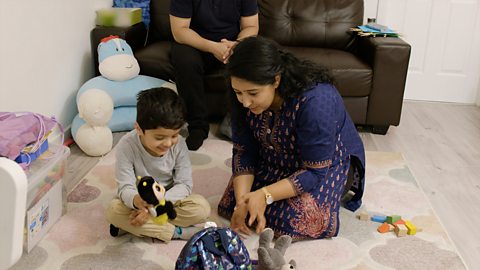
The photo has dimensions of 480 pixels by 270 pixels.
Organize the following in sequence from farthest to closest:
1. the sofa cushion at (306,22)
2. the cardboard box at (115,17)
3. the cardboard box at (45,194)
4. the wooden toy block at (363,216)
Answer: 1. the sofa cushion at (306,22)
2. the cardboard box at (115,17)
3. the wooden toy block at (363,216)
4. the cardboard box at (45,194)

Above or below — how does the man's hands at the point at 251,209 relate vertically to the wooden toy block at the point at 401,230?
above

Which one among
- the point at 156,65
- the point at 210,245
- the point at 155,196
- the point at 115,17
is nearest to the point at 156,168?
the point at 155,196

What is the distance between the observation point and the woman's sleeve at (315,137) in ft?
5.58

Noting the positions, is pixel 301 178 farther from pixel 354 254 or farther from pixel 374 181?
pixel 374 181

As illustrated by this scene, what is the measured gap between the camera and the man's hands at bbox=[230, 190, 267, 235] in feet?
5.64

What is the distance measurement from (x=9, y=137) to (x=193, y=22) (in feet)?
4.81

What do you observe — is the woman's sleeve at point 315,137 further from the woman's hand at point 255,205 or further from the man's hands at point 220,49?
the man's hands at point 220,49

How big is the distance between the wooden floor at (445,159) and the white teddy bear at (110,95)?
0.09 metres

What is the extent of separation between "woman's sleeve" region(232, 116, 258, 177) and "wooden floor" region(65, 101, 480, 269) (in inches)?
29.5

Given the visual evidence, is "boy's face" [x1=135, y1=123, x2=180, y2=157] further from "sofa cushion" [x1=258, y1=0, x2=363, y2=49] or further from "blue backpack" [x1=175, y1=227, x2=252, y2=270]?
"sofa cushion" [x1=258, y1=0, x2=363, y2=49]

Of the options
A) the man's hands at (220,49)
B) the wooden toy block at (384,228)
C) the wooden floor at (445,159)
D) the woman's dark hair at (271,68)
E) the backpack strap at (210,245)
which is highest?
the woman's dark hair at (271,68)

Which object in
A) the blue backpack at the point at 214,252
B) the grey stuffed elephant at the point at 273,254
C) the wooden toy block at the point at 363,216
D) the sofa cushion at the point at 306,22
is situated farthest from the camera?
the sofa cushion at the point at 306,22

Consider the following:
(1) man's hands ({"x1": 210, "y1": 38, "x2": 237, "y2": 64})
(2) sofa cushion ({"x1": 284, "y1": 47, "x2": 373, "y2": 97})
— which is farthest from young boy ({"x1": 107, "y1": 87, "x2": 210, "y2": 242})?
(2) sofa cushion ({"x1": 284, "y1": 47, "x2": 373, "y2": 97})

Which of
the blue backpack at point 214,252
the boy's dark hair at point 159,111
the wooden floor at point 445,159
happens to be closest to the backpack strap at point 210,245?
the blue backpack at point 214,252
